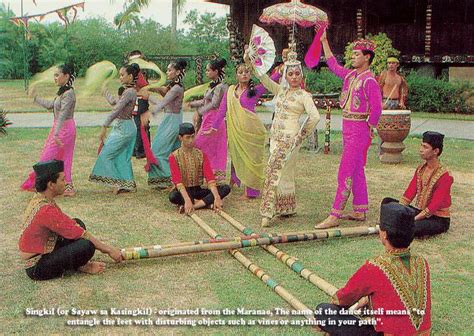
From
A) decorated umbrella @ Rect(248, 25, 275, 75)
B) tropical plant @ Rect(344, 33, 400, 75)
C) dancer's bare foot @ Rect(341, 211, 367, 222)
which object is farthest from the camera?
tropical plant @ Rect(344, 33, 400, 75)

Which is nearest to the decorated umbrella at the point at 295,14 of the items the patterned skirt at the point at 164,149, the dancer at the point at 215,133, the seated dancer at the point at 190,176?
the dancer at the point at 215,133

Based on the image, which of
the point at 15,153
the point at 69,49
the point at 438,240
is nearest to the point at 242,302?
the point at 438,240

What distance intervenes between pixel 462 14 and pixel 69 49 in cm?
1845

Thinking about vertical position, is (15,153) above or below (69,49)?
below

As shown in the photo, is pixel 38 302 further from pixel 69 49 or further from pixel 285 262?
pixel 69 49

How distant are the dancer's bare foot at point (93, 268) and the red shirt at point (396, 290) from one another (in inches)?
88.5

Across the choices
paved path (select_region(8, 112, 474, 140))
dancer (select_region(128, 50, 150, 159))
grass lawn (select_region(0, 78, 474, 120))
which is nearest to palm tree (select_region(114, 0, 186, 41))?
grass lawn (select_region(0, 78, 474, 120))

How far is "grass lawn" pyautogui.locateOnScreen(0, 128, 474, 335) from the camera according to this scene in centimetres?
407

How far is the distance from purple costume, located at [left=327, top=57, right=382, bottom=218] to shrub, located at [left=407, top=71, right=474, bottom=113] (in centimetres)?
1116

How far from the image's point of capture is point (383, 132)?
31.3 feet

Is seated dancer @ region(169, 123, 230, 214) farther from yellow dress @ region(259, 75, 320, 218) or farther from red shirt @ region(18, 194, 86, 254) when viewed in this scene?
red shirt @ region(18, 194, 86, 254)

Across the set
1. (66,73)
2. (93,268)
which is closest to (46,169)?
(93,268)

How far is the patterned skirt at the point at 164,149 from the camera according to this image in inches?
294

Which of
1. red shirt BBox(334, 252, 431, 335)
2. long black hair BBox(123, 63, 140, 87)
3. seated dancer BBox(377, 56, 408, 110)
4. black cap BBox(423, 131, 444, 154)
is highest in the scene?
long black hair BBox(123, 63, 140, 87)
